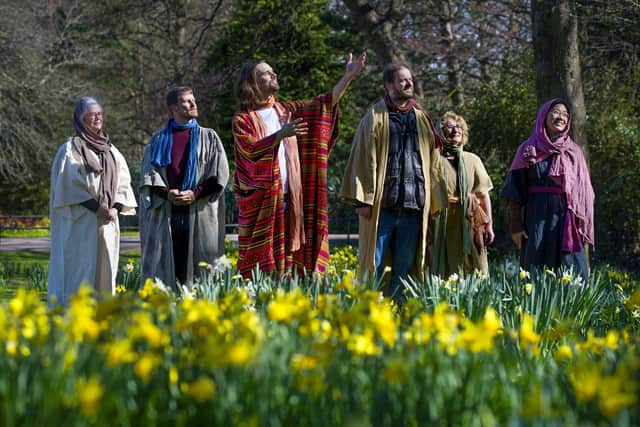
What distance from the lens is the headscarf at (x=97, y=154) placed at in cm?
622

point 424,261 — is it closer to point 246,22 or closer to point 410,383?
point 410,383

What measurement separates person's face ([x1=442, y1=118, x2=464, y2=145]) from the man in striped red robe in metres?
1.24

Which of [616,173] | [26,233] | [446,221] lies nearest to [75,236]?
[446,221]

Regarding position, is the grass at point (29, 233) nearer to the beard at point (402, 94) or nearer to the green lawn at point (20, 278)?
the green lawn at point (20, 278)

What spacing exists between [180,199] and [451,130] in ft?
7.24

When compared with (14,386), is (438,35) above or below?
above

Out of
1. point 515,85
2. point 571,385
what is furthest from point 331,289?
point 515,85

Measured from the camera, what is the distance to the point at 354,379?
7.70 ft

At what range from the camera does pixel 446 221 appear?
654 cm

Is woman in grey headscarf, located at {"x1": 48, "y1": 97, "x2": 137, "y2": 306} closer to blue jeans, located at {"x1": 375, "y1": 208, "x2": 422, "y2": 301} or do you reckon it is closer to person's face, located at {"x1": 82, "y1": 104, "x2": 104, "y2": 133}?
person's face, located at {"x1": 82, "y1": 104, "x2": 104, "y2": 133}

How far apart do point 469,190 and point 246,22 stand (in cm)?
1240

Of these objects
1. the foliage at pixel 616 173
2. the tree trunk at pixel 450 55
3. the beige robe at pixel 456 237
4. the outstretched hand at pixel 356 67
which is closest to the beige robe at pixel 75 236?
the outstretched hand at pixel 356 67

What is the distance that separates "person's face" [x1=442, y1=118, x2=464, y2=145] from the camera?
21.5 feet

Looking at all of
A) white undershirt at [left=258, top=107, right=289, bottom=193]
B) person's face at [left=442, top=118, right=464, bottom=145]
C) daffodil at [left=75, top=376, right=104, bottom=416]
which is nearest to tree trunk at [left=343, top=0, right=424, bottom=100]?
person's face at [left=442, top=118, right=464, bottom=145]
